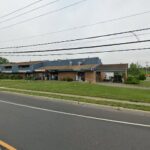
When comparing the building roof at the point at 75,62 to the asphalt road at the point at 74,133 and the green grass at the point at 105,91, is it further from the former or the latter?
the asphalt road at the point at 74,133

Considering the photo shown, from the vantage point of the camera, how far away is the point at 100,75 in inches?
2202

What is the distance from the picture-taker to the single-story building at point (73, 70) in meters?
52.1

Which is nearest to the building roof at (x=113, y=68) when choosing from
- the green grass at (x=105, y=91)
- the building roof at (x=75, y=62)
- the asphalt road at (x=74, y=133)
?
the building roof at (x=75, y=62)

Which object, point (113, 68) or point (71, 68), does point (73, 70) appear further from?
point (113, 68)

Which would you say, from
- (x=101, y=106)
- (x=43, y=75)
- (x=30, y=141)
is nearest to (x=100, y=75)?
(x=43, y=75)

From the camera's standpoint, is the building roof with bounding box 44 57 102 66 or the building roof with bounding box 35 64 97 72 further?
the building roof with bounding box 44 57 102 66

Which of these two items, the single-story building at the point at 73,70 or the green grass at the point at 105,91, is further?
the single-story building at the point at 73,70

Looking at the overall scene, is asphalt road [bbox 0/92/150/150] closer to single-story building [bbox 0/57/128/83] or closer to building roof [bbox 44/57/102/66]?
single-story building [bbox 0/57/128/83]

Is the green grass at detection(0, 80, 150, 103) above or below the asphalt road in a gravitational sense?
above

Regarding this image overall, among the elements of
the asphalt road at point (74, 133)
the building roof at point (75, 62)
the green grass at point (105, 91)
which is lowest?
the asphalt road at point (74, 133)

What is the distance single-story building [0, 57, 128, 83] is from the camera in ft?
171

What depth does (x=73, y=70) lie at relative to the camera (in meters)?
54.2

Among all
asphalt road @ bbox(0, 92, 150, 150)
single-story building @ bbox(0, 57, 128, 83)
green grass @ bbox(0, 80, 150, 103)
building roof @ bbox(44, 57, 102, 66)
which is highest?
building roof @ bbox(44, 57, 102, 66)

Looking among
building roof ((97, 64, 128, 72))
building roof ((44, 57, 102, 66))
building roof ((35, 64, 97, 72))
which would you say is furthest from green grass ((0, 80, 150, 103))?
building roof ((44, 57, 102, 66))
